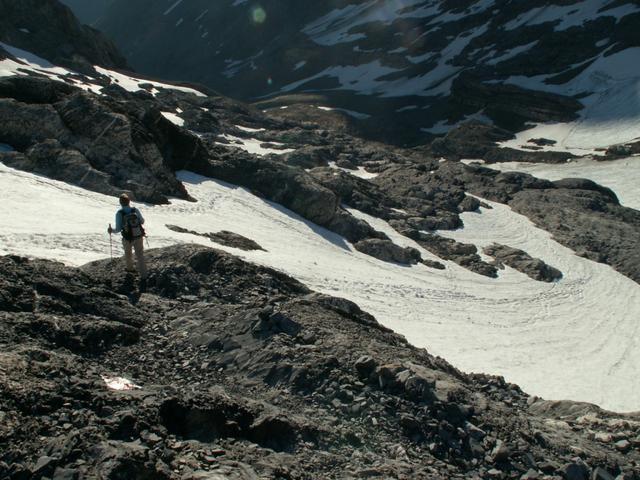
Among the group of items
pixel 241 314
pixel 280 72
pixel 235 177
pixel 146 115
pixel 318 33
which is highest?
pixel 318 33

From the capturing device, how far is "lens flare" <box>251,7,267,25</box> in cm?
19250

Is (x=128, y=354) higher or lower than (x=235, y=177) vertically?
lower

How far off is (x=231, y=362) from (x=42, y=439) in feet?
13.2

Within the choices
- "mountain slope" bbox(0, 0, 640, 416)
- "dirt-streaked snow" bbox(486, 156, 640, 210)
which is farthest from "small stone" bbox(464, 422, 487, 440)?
"dirt-streaked snow" bbox(486, 156, 640, 210)

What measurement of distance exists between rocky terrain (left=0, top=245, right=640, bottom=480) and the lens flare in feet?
640

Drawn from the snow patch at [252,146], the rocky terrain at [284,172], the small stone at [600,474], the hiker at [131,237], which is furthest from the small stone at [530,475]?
the snow patch at [252,146]

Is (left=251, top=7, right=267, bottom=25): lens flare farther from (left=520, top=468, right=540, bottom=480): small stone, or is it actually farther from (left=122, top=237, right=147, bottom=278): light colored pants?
(left=520, top=468, right=540, bottom=480): small stone

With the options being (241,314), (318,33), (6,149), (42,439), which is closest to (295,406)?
(241,314)

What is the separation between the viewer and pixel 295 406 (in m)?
9.00

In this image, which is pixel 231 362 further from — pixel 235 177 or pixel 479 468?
pixel 235 177

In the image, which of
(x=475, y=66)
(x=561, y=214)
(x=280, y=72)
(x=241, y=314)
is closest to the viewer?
(x=241, y=314)

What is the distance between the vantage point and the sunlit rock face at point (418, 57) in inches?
3927

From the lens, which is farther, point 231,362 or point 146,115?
point 146,115

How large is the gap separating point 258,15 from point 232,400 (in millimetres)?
204629
